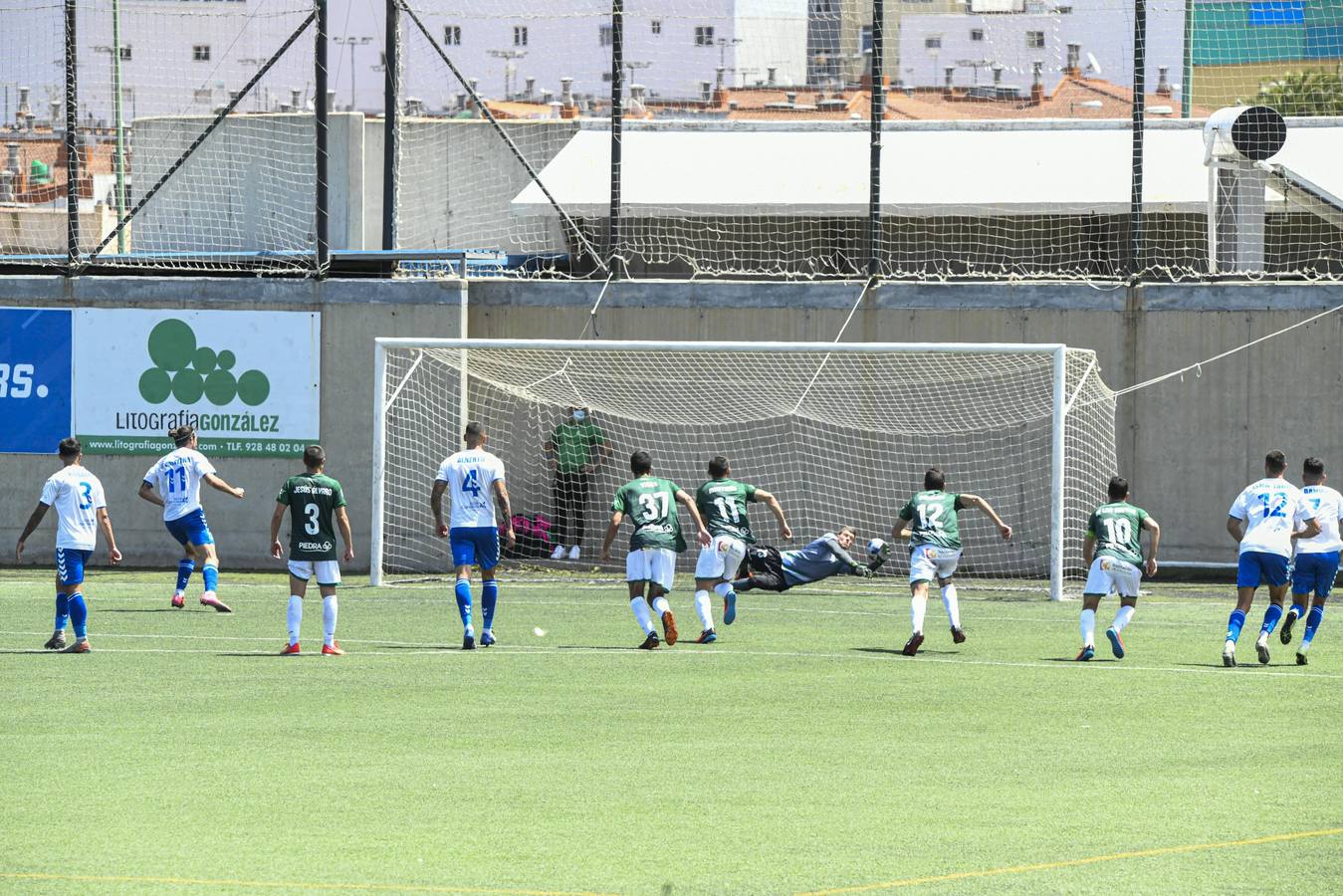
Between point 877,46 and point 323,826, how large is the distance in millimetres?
15194

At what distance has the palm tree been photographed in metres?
28.6

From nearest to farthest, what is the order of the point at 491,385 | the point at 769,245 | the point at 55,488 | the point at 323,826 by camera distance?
the point at 323,826 → the point at 55,488 → the point at 491,385 → the point at 769,245

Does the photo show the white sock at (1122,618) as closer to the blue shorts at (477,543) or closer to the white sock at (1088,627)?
the white sock at (1088,627)

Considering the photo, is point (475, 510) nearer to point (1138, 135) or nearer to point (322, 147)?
point (322, 147)

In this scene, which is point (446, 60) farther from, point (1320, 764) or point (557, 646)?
point (1320, 764)

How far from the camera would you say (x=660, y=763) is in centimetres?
917

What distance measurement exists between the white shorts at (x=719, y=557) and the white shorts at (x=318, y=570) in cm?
311

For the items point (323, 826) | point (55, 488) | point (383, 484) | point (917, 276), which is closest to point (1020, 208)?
point (917, 276)

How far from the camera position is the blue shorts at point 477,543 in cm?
1432

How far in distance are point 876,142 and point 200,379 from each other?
8696 mm

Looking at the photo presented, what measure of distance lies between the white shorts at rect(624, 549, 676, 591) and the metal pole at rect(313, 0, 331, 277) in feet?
28.2

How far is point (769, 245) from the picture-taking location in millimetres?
24875

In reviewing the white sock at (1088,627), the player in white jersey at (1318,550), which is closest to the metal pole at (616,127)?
the white sock at (1088,627)

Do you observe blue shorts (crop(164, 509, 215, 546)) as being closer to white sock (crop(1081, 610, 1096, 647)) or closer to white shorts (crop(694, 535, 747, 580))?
white shorts (crop(694, 535, 747, 580))
